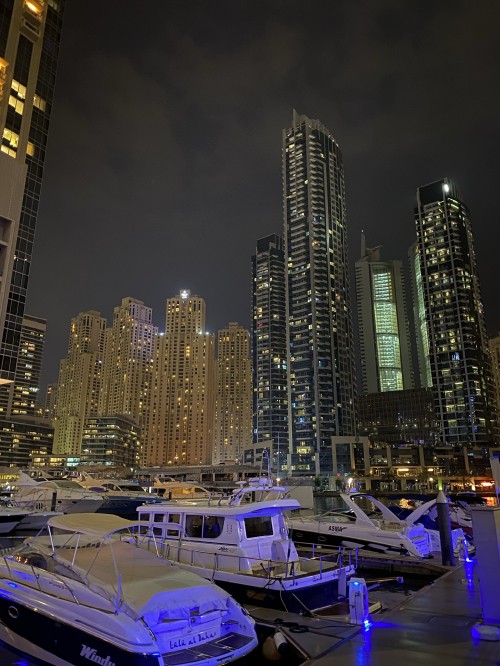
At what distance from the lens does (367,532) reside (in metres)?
21.0

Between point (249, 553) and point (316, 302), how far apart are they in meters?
129

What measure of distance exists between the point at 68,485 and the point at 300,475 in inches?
3865

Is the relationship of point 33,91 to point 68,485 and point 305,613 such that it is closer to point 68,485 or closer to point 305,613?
point 68,485

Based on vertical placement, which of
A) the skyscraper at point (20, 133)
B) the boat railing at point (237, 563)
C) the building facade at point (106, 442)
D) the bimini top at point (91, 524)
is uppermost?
the skyscraper at point (20, 133)

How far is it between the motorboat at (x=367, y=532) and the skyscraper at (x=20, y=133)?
33522mm

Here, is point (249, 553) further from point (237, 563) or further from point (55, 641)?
point (55, 641)

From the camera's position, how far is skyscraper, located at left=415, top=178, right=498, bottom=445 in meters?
146

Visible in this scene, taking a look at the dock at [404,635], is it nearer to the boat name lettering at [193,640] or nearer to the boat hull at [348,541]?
the boat name lettering at [193,640]

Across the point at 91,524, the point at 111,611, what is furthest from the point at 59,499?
the point at 111,611

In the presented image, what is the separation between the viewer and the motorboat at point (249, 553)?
11.7 metres

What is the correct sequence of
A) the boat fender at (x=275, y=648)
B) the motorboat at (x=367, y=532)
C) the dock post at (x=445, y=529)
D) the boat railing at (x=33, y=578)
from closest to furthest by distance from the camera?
the boat fender at (x=275, y=648), the boat railing at (x=33, y=578), the dock post at (x=445, y=529), the motorboat at (x=367, y=532)

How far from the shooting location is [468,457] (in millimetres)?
121125

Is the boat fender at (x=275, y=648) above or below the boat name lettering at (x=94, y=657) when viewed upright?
below

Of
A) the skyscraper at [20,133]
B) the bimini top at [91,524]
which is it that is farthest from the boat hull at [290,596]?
the skyscraper at [20,133]
